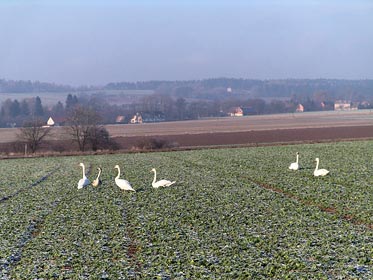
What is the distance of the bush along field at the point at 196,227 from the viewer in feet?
43.4

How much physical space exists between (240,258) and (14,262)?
5.62 m

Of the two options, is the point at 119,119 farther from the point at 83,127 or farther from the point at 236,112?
the point at 83,127

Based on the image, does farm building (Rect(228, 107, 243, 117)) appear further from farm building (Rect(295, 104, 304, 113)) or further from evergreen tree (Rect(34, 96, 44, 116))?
evergreen tree (Rect(34, 96, 44, 116))

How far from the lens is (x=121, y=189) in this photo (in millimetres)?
27078

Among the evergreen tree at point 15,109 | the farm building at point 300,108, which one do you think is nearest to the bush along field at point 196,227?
the evergreen tree at point 15,109

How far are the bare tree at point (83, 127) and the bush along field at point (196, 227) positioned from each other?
34.6 metres

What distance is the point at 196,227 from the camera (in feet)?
58.3

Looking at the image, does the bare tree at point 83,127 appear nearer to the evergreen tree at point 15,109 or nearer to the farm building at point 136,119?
the farm building at point 136,119

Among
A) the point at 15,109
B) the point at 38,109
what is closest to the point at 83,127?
the point at 38,109

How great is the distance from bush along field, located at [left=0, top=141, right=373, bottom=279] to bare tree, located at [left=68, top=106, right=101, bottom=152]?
34640 mm

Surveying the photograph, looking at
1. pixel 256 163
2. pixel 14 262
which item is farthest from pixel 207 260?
pixel 256 163

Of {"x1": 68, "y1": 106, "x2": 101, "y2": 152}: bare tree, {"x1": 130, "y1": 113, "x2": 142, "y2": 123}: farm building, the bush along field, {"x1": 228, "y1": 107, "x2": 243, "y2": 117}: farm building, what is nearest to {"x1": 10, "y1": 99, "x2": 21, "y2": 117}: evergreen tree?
{"x1": 130, "y1": 113, "x2": 142, "y2": 123}: farm building

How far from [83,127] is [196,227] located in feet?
169

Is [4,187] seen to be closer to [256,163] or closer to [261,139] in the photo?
[256,163]
